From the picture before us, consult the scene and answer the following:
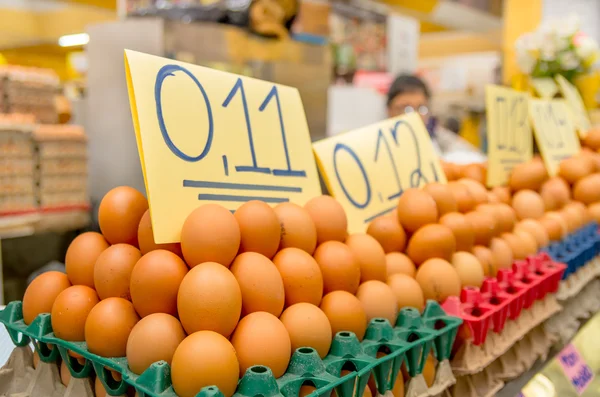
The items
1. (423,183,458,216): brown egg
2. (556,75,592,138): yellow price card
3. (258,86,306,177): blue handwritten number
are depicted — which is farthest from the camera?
(556,75,592,138): yellow price card

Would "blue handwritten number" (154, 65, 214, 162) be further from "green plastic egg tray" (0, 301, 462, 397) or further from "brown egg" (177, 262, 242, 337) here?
"green plastic egg tray" (0, 301, 462, 397)

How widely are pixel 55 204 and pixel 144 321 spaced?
10.4 feet

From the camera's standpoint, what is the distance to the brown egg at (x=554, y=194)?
184cm

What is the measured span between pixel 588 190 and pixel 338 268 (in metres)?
1.37

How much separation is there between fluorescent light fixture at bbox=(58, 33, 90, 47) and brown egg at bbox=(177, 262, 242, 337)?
11.0 m

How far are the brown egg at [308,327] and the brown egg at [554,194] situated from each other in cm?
129

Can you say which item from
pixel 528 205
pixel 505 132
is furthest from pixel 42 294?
pixel 505 132

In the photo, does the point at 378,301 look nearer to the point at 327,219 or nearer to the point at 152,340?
the point at 327,219

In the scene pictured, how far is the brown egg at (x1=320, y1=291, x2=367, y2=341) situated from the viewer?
892 mm

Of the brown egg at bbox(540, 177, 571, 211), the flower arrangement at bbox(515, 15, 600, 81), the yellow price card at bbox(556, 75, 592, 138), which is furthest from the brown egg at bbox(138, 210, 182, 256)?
the flower arrangement at bbox(515, 15, 600, 81)

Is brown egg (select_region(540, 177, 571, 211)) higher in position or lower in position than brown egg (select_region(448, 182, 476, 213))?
lower

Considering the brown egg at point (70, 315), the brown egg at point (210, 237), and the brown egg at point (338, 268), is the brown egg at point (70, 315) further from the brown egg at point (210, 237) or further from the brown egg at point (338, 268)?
the brown egg at point (338, 268)

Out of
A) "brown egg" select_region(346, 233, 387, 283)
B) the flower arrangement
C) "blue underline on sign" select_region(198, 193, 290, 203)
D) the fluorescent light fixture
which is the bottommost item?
"brown egg" select_region(346, 233, 387, 283)

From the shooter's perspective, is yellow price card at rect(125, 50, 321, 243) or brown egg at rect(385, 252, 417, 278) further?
brown egg at rect(385, 252, 417, 278)
